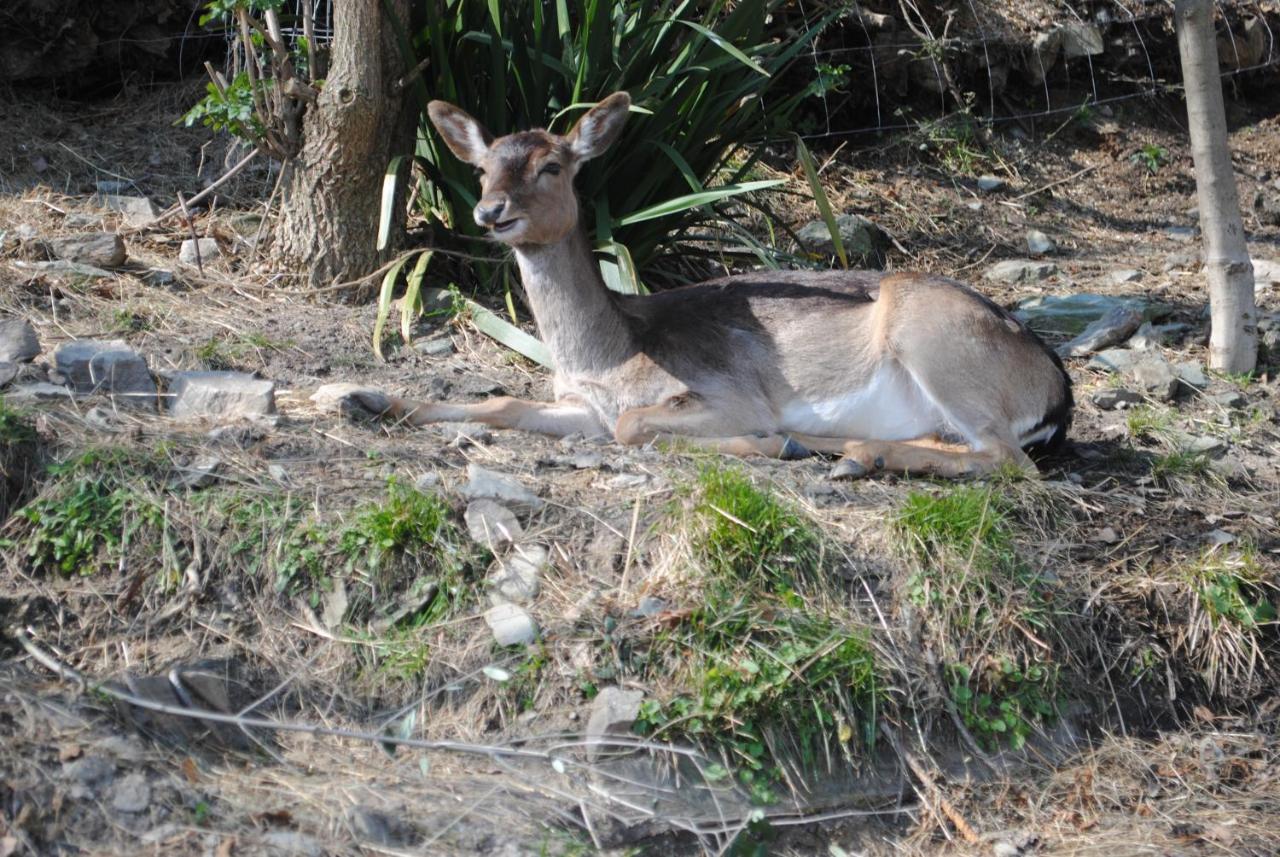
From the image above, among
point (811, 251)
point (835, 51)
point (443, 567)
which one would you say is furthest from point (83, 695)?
point (835, 51)

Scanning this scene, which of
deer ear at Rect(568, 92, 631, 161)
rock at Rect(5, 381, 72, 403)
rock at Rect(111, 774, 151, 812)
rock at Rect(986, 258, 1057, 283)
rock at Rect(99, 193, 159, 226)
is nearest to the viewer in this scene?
rock at Rect(111, 774, 151, 812)

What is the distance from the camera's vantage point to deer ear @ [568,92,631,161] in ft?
20.9

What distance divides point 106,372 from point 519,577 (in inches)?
82.3

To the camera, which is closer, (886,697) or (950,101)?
(886,697)

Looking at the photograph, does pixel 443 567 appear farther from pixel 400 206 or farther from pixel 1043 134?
pixel 1043 134

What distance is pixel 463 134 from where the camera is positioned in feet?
21.6

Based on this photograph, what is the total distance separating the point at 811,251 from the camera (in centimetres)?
900

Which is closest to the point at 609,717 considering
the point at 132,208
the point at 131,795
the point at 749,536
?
the point at 749,536

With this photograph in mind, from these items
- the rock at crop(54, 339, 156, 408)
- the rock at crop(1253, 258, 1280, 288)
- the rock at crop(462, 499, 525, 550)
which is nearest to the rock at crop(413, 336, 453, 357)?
the rock at crop(54, 339, 156, 408)

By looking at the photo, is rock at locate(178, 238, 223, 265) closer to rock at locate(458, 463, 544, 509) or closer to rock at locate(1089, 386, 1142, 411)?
rock at locate(458, 463, 544, 509)

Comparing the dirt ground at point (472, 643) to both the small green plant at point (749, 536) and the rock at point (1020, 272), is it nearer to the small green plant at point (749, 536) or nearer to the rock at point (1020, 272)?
the small green plant at point (749, 536)

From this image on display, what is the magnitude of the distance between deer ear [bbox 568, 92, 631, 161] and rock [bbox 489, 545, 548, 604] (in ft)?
7.69

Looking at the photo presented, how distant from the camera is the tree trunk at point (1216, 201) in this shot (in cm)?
697

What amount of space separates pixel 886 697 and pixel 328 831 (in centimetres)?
188
